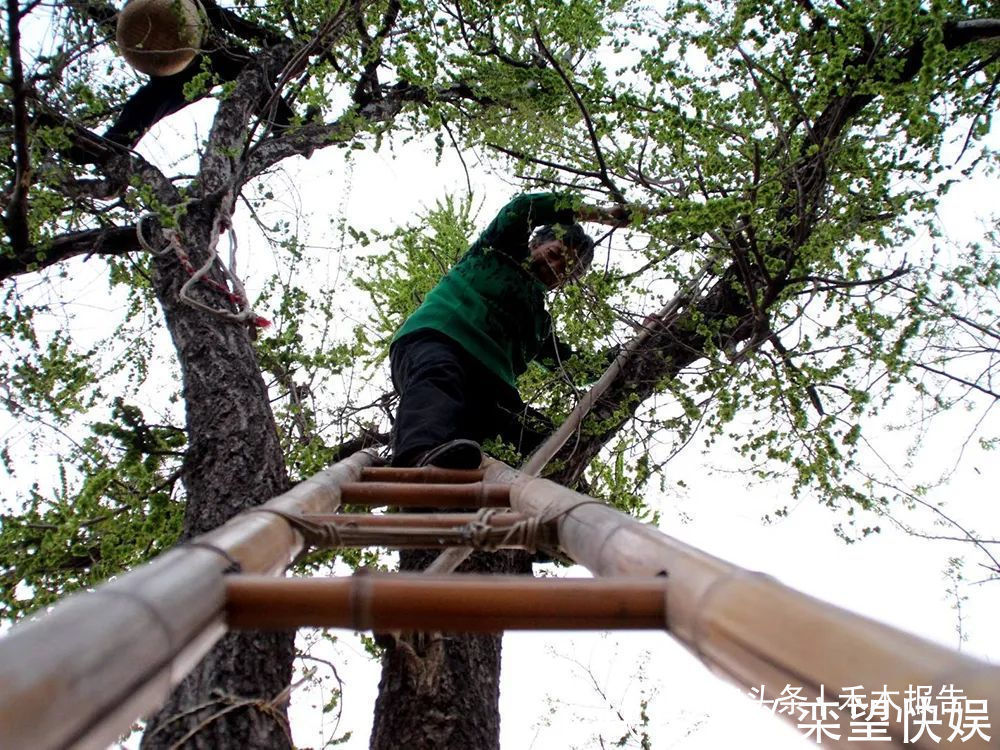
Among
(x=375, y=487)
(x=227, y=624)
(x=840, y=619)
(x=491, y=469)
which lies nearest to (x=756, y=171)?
(x=491, y=469)

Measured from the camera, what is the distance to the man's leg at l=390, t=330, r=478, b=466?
2.77m

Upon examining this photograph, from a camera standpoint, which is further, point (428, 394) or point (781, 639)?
point (428, 394)

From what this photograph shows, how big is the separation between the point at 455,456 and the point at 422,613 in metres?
1.47

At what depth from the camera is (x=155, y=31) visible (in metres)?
3.93

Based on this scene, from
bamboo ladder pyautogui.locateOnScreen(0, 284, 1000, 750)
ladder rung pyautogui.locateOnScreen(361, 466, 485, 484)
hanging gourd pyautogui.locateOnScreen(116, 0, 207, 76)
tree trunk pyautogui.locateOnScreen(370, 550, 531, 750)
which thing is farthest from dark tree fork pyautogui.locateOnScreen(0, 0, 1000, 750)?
bamboo ladder pyautogui.locateOnScreen(0, 284, 1000, 750)

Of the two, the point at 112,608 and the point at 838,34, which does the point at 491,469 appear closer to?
the point at 112,608

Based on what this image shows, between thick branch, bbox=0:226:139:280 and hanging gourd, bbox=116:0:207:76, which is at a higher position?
hanging gourd, bbox=116:0:207:76

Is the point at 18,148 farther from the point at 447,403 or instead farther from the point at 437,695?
the point at 437,695

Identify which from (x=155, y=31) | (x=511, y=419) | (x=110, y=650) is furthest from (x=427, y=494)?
(x=155, y=31)

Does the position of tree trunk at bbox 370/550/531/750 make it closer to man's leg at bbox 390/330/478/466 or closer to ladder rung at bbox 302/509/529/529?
man's leg at bbox 390/330/478/466

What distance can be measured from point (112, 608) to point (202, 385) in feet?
8.08

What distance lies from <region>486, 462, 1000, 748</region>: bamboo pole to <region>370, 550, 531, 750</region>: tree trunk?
1522 mm

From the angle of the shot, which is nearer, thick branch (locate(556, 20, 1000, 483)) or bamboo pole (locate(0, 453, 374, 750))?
bamboo pole (locate(0, 453, 374, 750))

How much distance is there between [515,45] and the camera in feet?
13.2
